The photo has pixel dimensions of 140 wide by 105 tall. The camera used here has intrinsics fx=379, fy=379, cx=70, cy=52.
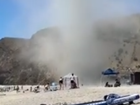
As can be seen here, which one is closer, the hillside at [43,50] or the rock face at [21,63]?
the hillside at [43,50]

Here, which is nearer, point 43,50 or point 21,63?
point 43,50

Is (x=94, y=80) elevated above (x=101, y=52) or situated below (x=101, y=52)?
below

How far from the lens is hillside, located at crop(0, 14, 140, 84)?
319 feet

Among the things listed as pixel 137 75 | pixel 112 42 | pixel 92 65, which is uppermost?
pixel 112 42

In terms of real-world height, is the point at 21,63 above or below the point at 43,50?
below

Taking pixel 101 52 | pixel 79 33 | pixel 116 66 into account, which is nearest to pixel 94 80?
pixel 116 66

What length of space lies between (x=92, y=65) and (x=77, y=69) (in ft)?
15.0

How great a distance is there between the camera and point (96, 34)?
352ft

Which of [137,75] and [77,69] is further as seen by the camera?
[77,69]

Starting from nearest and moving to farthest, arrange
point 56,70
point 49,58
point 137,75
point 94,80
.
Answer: point 137,75
point 94,80
point 56,70
point 49,58

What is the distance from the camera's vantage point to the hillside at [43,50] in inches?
3824

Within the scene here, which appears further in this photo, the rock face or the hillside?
the rock face

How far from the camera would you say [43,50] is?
118375mm

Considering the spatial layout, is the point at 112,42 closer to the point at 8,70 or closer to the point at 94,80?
the point at 94,80
